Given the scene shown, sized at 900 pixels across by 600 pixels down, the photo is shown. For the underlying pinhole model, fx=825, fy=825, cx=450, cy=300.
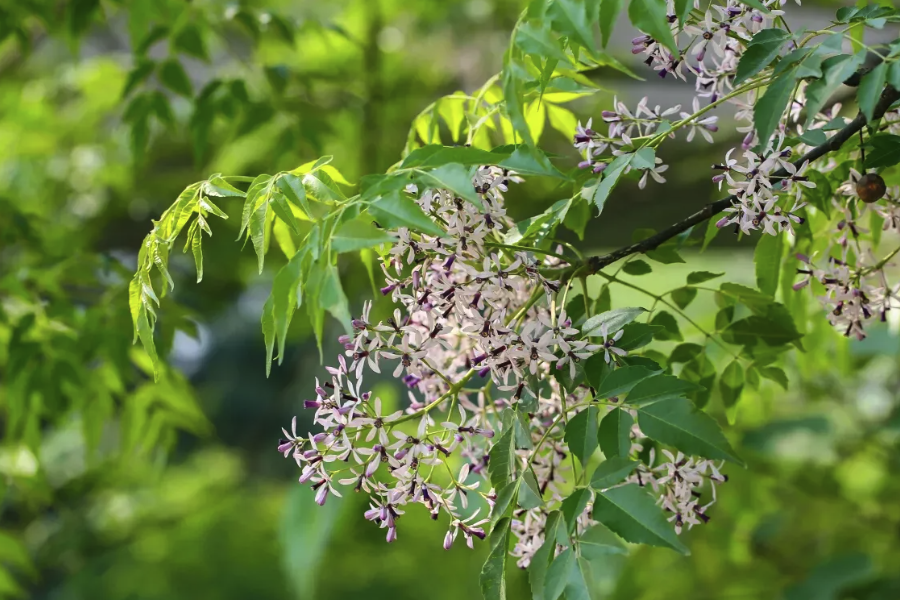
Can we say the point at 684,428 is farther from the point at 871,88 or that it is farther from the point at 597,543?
the point at 871,88

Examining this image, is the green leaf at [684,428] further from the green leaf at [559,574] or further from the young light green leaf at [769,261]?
the young light green leaf at [769,261]

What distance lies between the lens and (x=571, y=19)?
50cm

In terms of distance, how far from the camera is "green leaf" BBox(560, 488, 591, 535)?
1.70ft

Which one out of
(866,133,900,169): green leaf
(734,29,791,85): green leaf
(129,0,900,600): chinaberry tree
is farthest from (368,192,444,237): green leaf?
(866,133,900,169): green leaf

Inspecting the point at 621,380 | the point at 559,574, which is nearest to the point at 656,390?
the point at 621,380

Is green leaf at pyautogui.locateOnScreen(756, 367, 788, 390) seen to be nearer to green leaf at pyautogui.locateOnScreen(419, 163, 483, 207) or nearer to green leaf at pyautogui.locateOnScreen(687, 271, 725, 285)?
green leaf at pyautogui.locateOnScreen(687, 271, 725, 285)

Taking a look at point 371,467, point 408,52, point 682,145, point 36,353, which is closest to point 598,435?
point 371,467

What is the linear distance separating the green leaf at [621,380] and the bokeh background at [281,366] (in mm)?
262

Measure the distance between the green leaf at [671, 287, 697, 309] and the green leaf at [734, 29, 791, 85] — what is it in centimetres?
23

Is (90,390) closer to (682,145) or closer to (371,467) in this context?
(371,467)

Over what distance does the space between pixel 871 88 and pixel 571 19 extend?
0.18 metres

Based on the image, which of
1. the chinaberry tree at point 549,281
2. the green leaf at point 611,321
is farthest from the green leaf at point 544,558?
the green leaf at point 611,321

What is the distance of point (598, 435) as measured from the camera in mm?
543

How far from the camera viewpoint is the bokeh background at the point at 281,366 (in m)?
1.16
